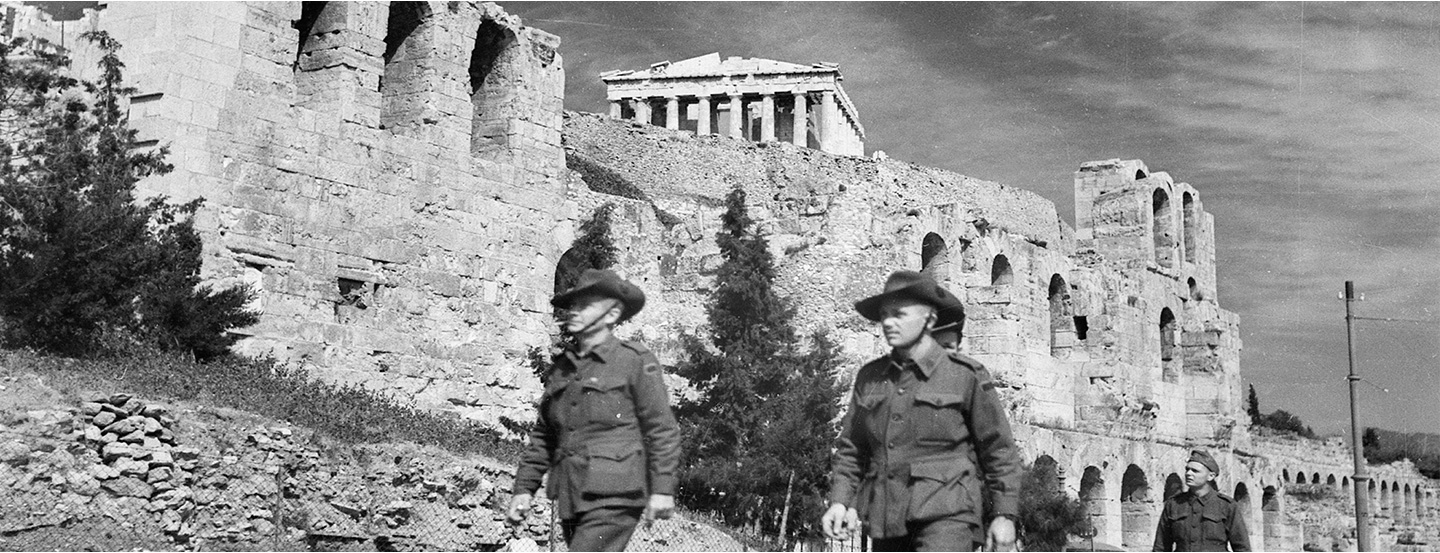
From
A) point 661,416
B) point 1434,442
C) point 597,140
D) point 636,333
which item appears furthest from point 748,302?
point 1434,442

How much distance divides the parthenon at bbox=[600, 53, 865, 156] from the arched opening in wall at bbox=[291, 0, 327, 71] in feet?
135

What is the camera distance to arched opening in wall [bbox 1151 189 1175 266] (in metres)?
38.8

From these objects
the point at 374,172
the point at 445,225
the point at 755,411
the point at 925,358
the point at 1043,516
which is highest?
the point at 374,172

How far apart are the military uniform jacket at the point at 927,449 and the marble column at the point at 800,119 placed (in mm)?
52912

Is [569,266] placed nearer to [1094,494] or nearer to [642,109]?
[1094,494]

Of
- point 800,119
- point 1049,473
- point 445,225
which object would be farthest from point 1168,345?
point 800,119

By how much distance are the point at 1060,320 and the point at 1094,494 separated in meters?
3.90

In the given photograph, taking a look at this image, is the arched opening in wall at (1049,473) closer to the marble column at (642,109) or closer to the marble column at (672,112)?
the marble column at (672,112)

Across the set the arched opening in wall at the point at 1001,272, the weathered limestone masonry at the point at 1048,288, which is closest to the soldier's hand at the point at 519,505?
the weathered limestone masonry at the point at 1048,288

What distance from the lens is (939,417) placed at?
682 centimetres

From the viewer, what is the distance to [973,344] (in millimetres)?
28328

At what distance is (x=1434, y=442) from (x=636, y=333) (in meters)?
67.5

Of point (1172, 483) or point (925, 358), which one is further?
point (1172, 483)

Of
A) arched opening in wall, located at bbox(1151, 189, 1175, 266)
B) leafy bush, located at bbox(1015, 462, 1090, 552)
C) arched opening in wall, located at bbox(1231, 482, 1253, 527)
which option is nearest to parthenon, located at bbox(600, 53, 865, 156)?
arched opening in wall, located at bbox(1151, 189, 1175, 266)
